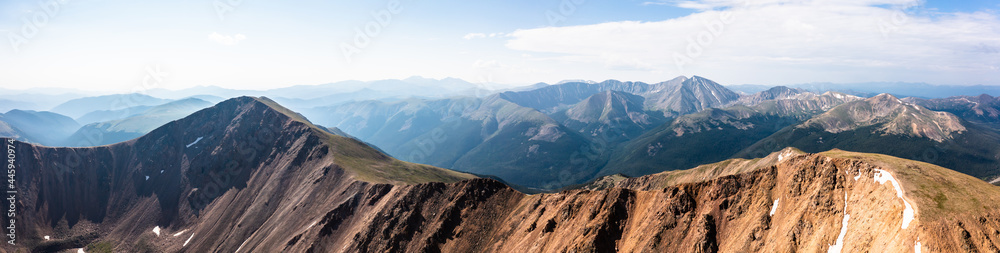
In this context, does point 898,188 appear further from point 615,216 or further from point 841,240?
point 615,216

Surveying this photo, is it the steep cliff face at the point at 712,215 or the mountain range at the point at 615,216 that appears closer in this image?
the steep cliff face at the point at 712,215

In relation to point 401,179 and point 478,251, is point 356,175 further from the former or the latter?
point 478,251

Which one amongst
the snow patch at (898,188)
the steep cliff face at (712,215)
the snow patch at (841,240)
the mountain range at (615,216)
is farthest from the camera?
the snow patch at (841,240)

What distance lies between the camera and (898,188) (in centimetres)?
6831

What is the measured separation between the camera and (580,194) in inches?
4624

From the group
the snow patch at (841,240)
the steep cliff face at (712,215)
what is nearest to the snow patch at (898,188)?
the steep cliff face at (712,215)

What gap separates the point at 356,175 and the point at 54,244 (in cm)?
14423

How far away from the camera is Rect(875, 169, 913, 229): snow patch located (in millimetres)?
61684

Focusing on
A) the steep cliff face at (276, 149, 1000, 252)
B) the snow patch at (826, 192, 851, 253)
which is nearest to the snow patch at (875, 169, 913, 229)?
the steep cliff face at (276, 149, 1000, 252)

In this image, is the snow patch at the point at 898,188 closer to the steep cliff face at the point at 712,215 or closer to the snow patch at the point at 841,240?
the steep cliff face at the point at 712,215

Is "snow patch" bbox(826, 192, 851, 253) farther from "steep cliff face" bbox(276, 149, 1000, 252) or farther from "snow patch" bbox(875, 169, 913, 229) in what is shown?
"snow patch" bbox(875, 169, 913, 229)

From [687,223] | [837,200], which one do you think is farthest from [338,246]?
[837,200]

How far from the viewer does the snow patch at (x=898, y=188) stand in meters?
61.7

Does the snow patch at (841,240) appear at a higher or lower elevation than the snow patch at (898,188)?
lower
